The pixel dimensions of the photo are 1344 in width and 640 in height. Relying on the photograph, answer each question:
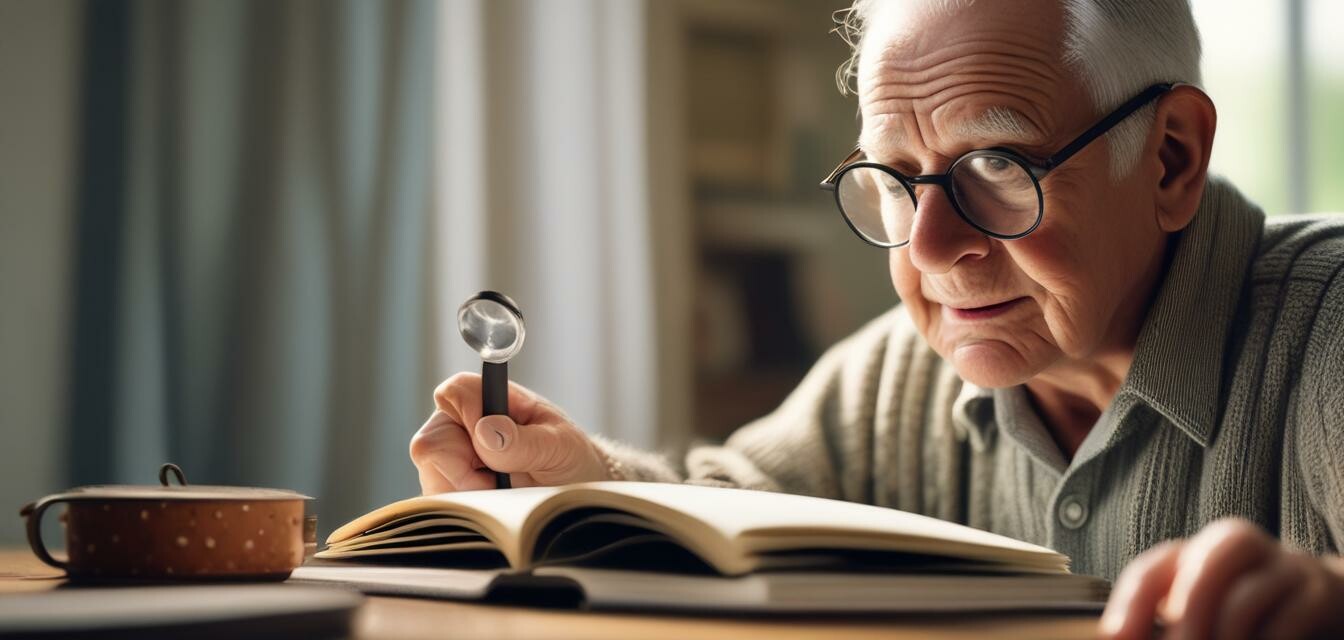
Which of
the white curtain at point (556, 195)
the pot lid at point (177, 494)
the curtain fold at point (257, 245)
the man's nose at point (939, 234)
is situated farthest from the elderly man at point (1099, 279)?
the white curtain at point (556, 195)

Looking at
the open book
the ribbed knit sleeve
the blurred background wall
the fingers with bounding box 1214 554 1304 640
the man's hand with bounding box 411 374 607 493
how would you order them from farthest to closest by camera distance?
the blurred background wall
the man's hand with bounding box 411 374 607 493
the ribbed knit sleeve
the open book
the fingers with bounding box 1214 554 1304 640

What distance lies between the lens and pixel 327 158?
2.58 m

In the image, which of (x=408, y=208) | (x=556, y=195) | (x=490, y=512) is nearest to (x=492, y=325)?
(x=490, y=512)

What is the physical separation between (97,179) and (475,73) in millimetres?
944

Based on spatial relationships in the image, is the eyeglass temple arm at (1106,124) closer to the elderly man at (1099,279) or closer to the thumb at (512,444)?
the elderly man at (1099,279)

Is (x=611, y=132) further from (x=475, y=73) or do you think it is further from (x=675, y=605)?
(x=675, y=605)

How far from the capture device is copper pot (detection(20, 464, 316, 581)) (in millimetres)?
825

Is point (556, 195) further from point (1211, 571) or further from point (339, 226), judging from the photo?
point (1211, 571)

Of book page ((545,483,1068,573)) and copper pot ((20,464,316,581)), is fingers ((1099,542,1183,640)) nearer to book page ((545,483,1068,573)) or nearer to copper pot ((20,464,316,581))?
book page ((545,483,1068,573))

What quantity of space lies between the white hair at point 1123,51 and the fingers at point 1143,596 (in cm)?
66

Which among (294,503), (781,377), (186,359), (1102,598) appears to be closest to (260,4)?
(186,359)

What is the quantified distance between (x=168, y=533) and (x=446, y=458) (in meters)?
0.33

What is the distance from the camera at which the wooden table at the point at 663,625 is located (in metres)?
0.61

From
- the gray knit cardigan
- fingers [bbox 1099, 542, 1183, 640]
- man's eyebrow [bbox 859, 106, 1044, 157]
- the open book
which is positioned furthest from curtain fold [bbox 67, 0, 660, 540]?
fingers [bbox 1099, 542, 1183, 640]
